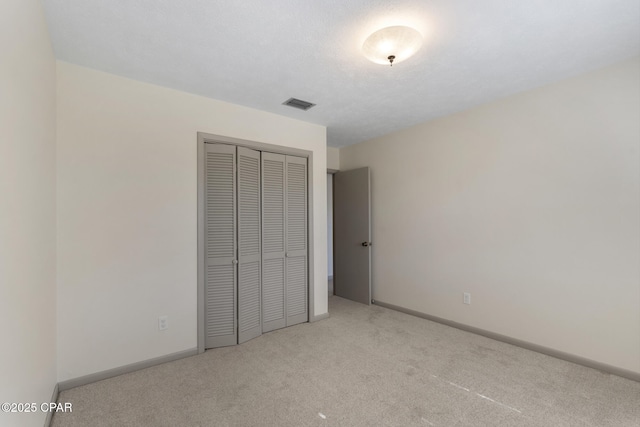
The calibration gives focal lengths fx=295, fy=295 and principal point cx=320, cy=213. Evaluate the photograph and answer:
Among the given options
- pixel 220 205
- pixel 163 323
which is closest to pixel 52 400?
pixel 163 323

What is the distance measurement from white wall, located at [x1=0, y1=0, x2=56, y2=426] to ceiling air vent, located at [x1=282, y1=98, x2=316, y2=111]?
1.87 metres

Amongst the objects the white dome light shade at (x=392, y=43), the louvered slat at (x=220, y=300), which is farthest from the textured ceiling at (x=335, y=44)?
the louvered slat at (x=220, y=300)

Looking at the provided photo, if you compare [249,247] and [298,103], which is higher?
[298,103]

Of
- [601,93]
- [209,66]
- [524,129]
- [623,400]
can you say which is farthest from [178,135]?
[623,400]

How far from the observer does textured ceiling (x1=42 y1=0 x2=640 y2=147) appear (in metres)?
1.75

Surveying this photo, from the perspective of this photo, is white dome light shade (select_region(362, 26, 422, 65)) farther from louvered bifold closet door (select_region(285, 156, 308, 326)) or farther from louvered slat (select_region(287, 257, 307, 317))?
louvered slat (select_region(287, 257, 307, 317))

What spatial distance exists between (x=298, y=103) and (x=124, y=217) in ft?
6.52

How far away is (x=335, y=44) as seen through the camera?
210 cm

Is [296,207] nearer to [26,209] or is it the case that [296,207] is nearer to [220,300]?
[220,300]

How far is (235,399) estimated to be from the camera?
2123 mm

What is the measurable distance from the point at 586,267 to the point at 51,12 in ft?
14.2

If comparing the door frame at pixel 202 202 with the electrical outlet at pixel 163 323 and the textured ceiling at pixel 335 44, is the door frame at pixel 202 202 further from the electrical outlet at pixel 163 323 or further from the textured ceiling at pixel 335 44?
the textured ceiling at pixel 335 44

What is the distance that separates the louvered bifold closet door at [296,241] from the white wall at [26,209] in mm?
2130

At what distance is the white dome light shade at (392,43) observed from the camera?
1854 mm
